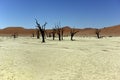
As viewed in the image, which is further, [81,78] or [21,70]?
[21,70]

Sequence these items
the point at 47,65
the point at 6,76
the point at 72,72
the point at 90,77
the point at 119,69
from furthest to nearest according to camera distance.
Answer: the point at 47,65
the point at 119,69
the point at 72,72
the point at 90,77
the point at 6,76

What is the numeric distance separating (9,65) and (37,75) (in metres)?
2.45

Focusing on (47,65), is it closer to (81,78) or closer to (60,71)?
(60,71)

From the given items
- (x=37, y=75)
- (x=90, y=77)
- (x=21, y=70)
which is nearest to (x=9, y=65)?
(x=21, y=70)

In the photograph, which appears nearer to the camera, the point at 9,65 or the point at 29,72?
the point at 29,72

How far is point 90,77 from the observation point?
14047 millimetres

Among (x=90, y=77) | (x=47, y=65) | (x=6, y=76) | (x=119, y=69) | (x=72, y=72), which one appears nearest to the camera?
(x=6, y=76)

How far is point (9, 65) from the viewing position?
1591 centimetres

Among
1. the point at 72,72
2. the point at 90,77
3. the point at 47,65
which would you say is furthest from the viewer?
the point at 47,65

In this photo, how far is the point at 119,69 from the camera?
54.2ft

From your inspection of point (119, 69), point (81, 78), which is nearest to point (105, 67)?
point (119, 69)

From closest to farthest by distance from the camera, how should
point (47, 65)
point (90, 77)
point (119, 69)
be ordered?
point (90, 77), point (119, 69), point (47, 65)

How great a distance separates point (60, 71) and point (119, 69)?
3.65 meters

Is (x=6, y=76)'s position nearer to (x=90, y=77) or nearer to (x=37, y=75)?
(x=37, y=75)
